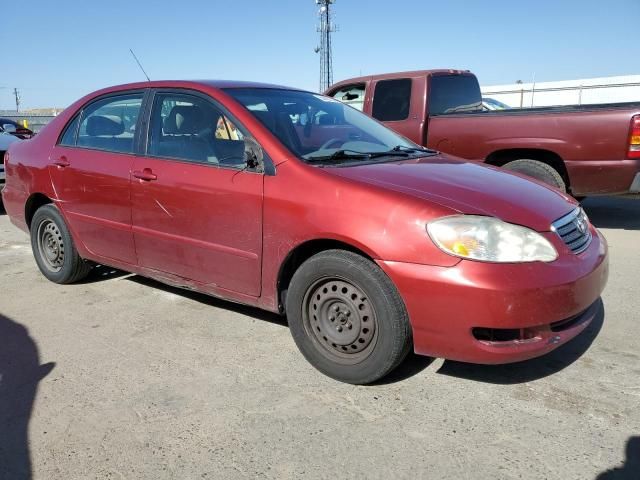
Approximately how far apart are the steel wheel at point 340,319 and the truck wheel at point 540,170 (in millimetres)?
4030

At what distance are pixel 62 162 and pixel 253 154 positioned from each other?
2041mm

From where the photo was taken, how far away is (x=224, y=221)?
3.33 m

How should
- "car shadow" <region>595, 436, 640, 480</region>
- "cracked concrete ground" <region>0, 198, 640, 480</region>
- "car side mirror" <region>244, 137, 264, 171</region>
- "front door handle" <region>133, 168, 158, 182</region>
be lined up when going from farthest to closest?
1. "front door handle" <region>133, 168, 158, 182</region>
2. "car side mirror" <region>244, 137, 264, 171</region>
3. "cracked concrete ground" <region>0, 198, 640, 480</region>
4. "car shadow" <region>595, 436, 640, 480</region>

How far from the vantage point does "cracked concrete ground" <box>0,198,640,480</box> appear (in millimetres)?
2336

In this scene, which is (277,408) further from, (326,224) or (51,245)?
(51,245)

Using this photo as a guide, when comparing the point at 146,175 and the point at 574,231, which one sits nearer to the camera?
the point at 574,231

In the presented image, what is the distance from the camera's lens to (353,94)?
25.7ft

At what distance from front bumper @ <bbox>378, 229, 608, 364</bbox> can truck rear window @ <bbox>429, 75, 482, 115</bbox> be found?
4.77 meters

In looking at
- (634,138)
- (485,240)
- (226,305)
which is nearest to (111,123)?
(226,305)

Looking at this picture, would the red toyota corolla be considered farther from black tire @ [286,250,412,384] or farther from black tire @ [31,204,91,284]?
black tire @ [31,204,91,284]

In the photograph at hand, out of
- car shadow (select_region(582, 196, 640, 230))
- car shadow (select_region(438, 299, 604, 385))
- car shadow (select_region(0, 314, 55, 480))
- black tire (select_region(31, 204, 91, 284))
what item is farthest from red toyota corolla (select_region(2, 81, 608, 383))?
car shadow (select_region(582, 196, 640, 230))

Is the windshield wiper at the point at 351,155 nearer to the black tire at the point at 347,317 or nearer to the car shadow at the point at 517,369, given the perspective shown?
A: the black tire at the point at 347,317

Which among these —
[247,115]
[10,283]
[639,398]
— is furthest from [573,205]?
[10,283]

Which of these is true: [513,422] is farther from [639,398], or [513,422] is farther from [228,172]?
[228,172]
